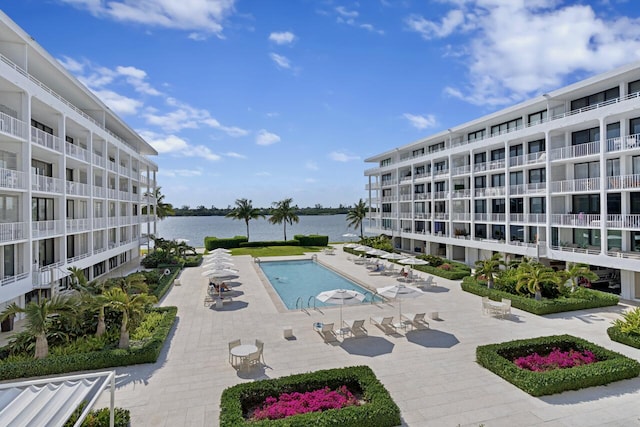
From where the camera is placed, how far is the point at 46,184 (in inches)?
813

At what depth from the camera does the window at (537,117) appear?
28.5m

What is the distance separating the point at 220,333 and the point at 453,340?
1046cm

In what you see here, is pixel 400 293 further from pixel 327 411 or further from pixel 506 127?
pixel 506 127

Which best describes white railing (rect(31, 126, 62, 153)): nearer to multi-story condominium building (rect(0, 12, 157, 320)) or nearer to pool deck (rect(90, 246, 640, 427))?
multi-story condominium building (rect(0, 12, 157, 320))

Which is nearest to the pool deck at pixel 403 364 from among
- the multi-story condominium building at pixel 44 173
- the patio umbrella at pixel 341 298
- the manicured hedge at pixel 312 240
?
the patio umbrella at pixel 341 298

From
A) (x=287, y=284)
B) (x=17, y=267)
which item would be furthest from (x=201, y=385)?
(x=287, y=284)

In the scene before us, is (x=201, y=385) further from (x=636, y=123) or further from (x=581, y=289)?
(x=636, y=123)

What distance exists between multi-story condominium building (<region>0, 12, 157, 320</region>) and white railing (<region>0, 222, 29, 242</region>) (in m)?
0.04

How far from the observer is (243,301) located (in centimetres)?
2286

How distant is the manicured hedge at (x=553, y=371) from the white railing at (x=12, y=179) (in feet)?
70.9

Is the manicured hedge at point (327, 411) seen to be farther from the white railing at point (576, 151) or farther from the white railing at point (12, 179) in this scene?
the white railing at point (576, 151)

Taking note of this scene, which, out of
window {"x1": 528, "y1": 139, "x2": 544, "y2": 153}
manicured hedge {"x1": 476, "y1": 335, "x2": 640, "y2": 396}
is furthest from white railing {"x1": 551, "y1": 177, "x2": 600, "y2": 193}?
manicured hedge {"x1": 476, "y1": 335, "x2": 640, "y2": 396}

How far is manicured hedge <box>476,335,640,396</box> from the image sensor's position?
10.9m

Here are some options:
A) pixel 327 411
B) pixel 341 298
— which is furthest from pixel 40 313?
pixel 341 298
